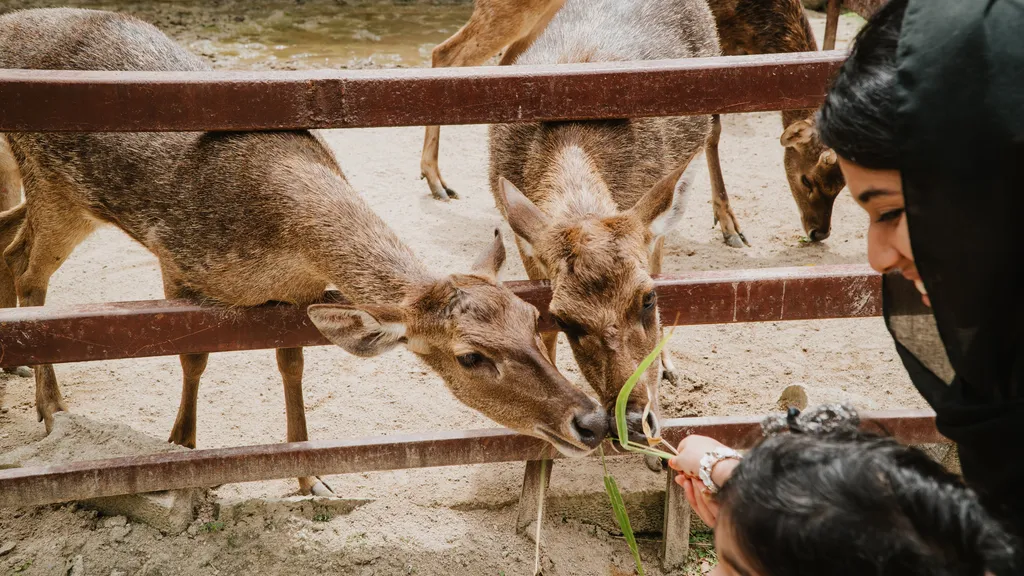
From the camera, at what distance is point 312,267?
4.08m

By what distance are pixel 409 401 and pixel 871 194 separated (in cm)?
371

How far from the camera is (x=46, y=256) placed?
512 cm

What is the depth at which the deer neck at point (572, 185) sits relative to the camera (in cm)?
439

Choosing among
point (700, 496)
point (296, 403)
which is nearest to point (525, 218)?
point (296, 403)

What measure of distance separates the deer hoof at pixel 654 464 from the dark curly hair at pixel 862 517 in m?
2.66

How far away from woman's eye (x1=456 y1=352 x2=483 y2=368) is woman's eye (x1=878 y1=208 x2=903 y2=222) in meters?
1.99

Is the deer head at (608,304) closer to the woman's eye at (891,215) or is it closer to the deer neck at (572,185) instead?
the deer neck at (572,185)

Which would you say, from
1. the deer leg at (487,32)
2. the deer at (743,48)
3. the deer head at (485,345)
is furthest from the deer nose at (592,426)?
the deer leg at (487,32)

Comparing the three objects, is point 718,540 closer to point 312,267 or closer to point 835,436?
point 835,436

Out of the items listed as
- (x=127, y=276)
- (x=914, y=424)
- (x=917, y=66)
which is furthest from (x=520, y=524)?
(x=127, y=276)

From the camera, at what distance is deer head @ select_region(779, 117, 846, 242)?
7.04 m

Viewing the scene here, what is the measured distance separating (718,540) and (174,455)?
267 centimetres

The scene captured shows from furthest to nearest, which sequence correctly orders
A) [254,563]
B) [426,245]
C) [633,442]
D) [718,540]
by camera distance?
[426,245]
[254,563]
[633,442]
[718,540]

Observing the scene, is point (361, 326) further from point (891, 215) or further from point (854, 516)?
point (854, 516)
